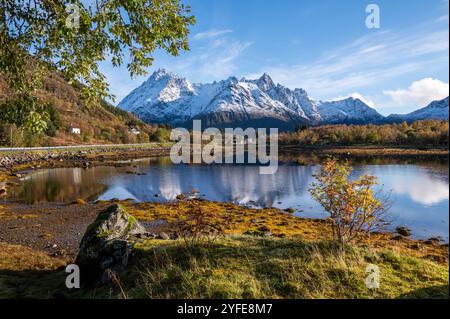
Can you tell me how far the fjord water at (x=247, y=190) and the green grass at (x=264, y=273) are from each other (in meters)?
22.7

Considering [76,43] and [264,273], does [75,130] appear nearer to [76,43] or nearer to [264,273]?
[76,43]

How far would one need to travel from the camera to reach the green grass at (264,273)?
7008 millimetres

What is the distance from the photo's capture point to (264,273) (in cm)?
783

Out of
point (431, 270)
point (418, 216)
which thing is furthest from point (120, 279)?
point (418, 216)

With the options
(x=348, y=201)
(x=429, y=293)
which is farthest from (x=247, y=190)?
(x=429, y=293)

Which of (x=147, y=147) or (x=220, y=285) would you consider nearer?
(x=220, y=285)

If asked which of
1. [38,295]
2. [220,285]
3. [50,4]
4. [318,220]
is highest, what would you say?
[50,4]

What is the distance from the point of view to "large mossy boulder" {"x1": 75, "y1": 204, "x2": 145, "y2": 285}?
33.2ft

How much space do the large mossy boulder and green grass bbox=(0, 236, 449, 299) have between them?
0.54m

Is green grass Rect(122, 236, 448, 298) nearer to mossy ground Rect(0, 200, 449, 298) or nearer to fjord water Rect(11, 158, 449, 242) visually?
mossy ground Rect(0, 200, 449, 298)

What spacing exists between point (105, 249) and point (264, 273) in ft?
19.5

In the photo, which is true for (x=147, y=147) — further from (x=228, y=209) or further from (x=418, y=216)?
(x=418, y=216)
